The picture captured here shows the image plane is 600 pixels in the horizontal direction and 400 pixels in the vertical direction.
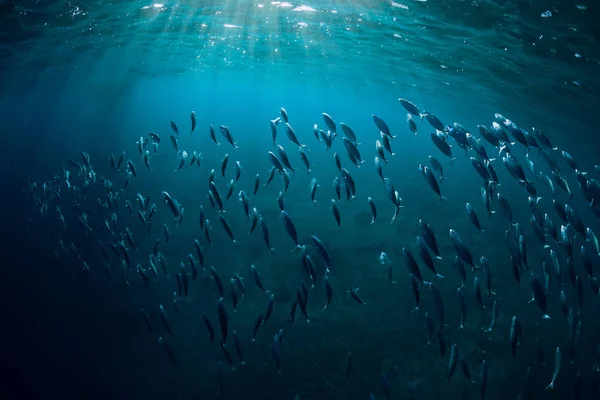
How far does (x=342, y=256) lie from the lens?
1748 centimetres

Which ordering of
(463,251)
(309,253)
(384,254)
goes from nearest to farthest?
1. (463,251)
2. (384,254)
3. (309,253)

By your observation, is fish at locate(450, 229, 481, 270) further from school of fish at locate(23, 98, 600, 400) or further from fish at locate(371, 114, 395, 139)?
fish at locate(371, 114, 395, 139)

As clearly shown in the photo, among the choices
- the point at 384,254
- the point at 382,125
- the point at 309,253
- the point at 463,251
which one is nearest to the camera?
the point at 463,251

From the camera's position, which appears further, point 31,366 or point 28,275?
point 28,275

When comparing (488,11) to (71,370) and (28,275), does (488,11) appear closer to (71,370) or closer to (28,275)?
(71,370)

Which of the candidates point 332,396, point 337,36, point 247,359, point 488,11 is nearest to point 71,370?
point 247,359

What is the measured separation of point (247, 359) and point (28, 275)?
43.1 feet

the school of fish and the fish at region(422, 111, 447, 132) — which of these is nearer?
the school of fish

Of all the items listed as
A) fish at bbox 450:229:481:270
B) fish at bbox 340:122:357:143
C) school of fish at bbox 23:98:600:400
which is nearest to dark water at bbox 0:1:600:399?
school of fish at bbox 23:98:600:400

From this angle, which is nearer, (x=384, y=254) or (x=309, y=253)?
(x=384, y=254)

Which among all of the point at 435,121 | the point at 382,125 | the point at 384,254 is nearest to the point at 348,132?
the point at 382,125

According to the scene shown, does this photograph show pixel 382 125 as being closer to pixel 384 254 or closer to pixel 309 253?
pixel 384 254

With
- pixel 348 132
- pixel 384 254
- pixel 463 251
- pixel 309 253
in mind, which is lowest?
pixel 309 253

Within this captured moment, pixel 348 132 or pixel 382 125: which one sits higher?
pixel 382 125
